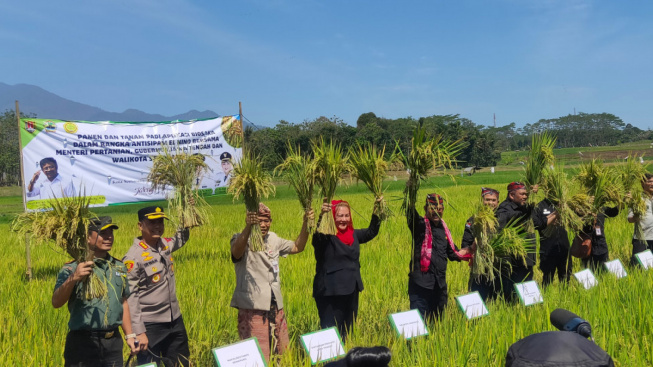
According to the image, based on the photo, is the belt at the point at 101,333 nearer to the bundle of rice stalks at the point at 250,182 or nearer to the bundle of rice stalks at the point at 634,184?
the bundle of rice stalks at the point at 250,182

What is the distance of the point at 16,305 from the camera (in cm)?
516

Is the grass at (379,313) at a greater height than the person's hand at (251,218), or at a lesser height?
lesser

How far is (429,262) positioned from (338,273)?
2.73ft

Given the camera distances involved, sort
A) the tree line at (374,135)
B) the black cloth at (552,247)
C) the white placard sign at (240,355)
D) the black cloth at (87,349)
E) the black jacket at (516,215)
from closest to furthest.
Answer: the white placard sign at (240,355) → the black cloth at (87,349) → the black jacket at (516,215) → the black cloth at (552,247) → the tree line at (374,135)

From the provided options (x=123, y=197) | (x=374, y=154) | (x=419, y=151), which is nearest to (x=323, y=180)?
(x=374, y=154)

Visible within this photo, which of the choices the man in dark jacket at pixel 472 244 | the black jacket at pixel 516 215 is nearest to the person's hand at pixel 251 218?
the man in dark jacket at pixel 472 244

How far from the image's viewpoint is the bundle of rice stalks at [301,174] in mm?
3320

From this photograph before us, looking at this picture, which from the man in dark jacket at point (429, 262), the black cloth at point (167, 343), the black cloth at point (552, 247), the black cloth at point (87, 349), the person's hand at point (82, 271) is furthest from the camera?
the black cloth at point (552, 247)

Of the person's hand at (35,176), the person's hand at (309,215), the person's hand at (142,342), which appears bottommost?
the person's hand at (142,342)

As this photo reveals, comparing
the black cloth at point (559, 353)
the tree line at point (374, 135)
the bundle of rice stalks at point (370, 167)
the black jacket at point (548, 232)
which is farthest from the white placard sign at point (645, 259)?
the tree line at point (374, 135)

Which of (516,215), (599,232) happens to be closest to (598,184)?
(599,232)

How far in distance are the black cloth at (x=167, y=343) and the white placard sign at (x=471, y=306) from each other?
6.63 ft

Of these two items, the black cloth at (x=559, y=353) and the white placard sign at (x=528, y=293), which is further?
the white placard sign at (x=528, y=293)

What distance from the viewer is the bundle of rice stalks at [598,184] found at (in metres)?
5.16
